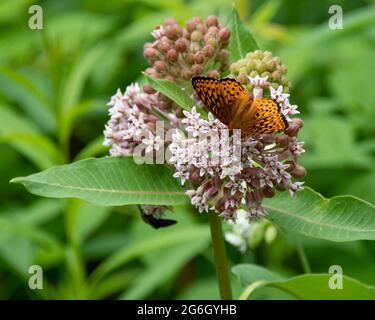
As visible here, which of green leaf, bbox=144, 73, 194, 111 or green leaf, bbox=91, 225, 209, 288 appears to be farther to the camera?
green leaf, bbox=91, 225, 209, 288

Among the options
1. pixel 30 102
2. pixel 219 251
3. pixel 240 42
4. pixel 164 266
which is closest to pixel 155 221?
pixel 219 251

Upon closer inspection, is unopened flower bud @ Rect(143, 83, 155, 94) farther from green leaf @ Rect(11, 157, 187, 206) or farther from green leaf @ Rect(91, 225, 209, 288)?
green leaf @ Rect(91, 225, 209, 288)

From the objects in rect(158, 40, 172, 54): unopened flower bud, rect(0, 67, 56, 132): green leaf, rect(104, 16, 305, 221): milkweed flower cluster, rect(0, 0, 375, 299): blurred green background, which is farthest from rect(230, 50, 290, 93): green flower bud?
rect(0, 67, 56, 132): green leaf

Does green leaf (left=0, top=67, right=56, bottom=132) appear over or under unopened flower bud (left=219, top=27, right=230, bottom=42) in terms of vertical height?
over

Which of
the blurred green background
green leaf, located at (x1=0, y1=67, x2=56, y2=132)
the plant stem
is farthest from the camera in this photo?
green leaf, located at (x1=0, y1=67, x2=56, y2=132)

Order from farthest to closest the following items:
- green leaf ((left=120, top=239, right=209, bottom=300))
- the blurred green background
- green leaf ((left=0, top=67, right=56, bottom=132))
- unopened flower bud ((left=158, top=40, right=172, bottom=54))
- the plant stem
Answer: green leaf ((left=0, top=67, right=56, bottom=132)), the blurred green background, green leaf ((left=120, top=239, right=209, bottom=300)), unopened flower bud ((left=158, top=40, right=172, bottom=54)), the plant stem

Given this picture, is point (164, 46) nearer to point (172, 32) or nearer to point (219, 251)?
point (172, 32)

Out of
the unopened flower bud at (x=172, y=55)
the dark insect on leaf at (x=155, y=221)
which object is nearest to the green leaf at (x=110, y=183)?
the dark insect on leaf at (x=155, y=221)

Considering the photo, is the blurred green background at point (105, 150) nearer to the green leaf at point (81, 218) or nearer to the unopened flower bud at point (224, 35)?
the green leaf at point (81, 218)
